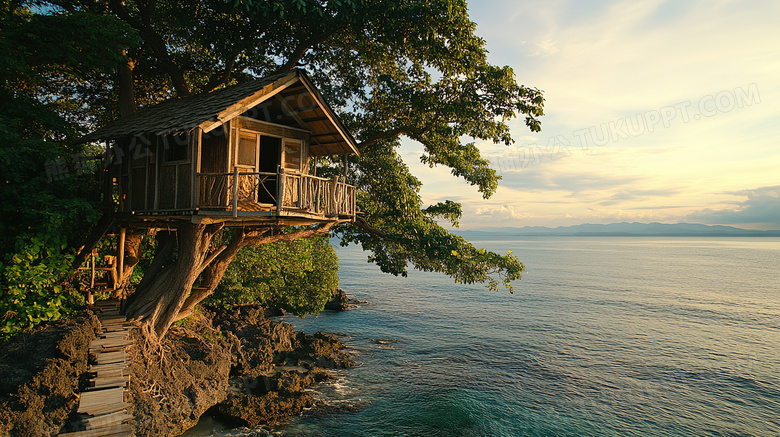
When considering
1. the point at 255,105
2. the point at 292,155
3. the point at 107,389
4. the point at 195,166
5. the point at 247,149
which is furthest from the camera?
the point at 292,155

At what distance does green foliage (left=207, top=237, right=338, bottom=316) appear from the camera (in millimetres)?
27453

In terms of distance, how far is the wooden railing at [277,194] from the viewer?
12.5 metres

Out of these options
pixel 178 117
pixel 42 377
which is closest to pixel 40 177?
pixel 178 117

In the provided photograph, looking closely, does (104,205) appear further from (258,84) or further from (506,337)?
(506,337)

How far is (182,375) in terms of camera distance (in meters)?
17.4

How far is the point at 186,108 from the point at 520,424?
66.1 ft

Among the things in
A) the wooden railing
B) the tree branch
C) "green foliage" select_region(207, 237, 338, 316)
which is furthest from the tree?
"green foliage" select_region(207, 237, 338, 316)

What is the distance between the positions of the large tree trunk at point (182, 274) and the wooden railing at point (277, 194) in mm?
2373

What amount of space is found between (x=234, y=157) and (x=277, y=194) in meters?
3.04

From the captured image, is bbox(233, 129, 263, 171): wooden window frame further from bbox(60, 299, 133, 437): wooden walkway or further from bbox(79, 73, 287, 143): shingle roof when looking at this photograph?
bbox(60, 299, 133, 437): wooden walkway

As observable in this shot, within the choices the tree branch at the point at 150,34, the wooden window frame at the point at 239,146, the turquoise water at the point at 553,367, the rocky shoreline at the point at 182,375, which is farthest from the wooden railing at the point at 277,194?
the turquoise water at the point at 553,367

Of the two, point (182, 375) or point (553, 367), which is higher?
point (182, 375)

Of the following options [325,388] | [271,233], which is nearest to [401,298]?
[325,388]

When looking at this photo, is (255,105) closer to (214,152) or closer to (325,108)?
(214,152)
